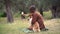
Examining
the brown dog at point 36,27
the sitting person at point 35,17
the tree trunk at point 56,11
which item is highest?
the sitting person at point 35,17

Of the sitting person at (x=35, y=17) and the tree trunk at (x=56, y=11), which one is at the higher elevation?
the sitting person at (x=35, y=17)

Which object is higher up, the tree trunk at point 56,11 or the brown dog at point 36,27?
the brown dog at point 36,27

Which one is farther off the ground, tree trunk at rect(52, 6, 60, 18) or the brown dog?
the brown dog

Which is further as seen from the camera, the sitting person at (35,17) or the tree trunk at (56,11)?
the tree trunk at (56,11)

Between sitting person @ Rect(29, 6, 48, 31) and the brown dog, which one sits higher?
sitting person @ Rect(29, 6, 48, 31)

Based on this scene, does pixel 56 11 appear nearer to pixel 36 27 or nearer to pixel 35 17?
pixel 35 17

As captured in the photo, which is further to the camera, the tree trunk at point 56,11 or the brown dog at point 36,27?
the tree trunk at point 56,11

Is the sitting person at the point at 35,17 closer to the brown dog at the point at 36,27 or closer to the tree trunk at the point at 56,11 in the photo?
the brown dog at the point at 36,27

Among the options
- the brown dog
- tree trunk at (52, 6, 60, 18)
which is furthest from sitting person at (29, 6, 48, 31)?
tree trunk at (52, 6, 60, 18)

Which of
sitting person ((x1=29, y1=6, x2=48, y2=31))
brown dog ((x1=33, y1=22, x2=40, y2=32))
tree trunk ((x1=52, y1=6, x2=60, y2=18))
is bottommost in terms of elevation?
tree trunk ((x1=52, y1=6, x2=60, y2=18))

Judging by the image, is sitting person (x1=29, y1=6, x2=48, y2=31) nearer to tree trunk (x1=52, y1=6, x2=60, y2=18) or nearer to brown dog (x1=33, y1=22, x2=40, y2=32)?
brown dog (x1=33, y1=22, x2=40, y2=32)

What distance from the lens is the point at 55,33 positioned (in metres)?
9.49

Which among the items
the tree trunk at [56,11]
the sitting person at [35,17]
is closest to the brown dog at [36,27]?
the sitting person at [35,17]

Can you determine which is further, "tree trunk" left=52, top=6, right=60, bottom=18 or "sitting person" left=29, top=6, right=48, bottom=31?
"tree trunk" left=52, top=6, right=60, bottom=18
